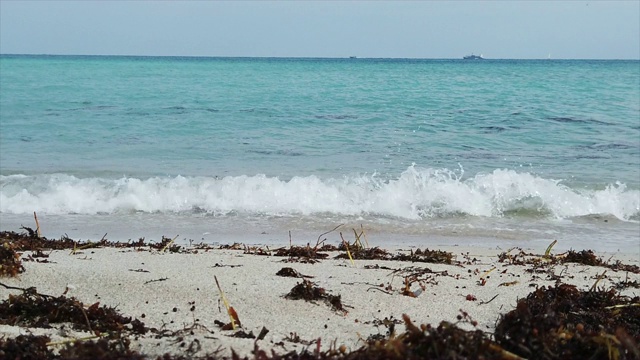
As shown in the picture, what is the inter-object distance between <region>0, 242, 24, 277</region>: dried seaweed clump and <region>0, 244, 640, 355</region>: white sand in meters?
0.04

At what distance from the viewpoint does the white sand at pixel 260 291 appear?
2.94m

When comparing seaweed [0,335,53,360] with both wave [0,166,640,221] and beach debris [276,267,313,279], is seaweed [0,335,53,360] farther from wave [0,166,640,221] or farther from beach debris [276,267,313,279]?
wave [0,166,640,221]

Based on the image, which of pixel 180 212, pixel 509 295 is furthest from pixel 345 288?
pixel 180 212

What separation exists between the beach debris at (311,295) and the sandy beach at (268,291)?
17 millimetres

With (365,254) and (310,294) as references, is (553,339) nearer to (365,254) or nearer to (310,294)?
(310,294)

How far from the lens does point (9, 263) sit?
3.81 meters

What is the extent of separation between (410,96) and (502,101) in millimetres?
2945

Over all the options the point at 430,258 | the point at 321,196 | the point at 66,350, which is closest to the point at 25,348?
the point at 66,350

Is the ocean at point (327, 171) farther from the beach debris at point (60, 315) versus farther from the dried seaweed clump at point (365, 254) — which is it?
the beach debris at point (60, 315)

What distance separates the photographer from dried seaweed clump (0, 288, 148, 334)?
2875mm

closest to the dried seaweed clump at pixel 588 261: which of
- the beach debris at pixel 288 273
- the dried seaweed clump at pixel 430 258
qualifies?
the dried seaweed clump at pixel 430 258

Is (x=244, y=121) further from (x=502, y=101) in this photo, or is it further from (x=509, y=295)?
(x=509, y=295)

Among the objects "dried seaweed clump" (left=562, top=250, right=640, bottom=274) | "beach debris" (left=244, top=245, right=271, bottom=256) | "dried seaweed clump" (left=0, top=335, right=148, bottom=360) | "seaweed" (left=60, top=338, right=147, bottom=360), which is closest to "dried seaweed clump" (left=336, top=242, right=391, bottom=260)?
"beach debris" (left=244, top=245, right=271, bottom=256)

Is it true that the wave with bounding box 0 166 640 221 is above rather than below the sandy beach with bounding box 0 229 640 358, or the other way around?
below
